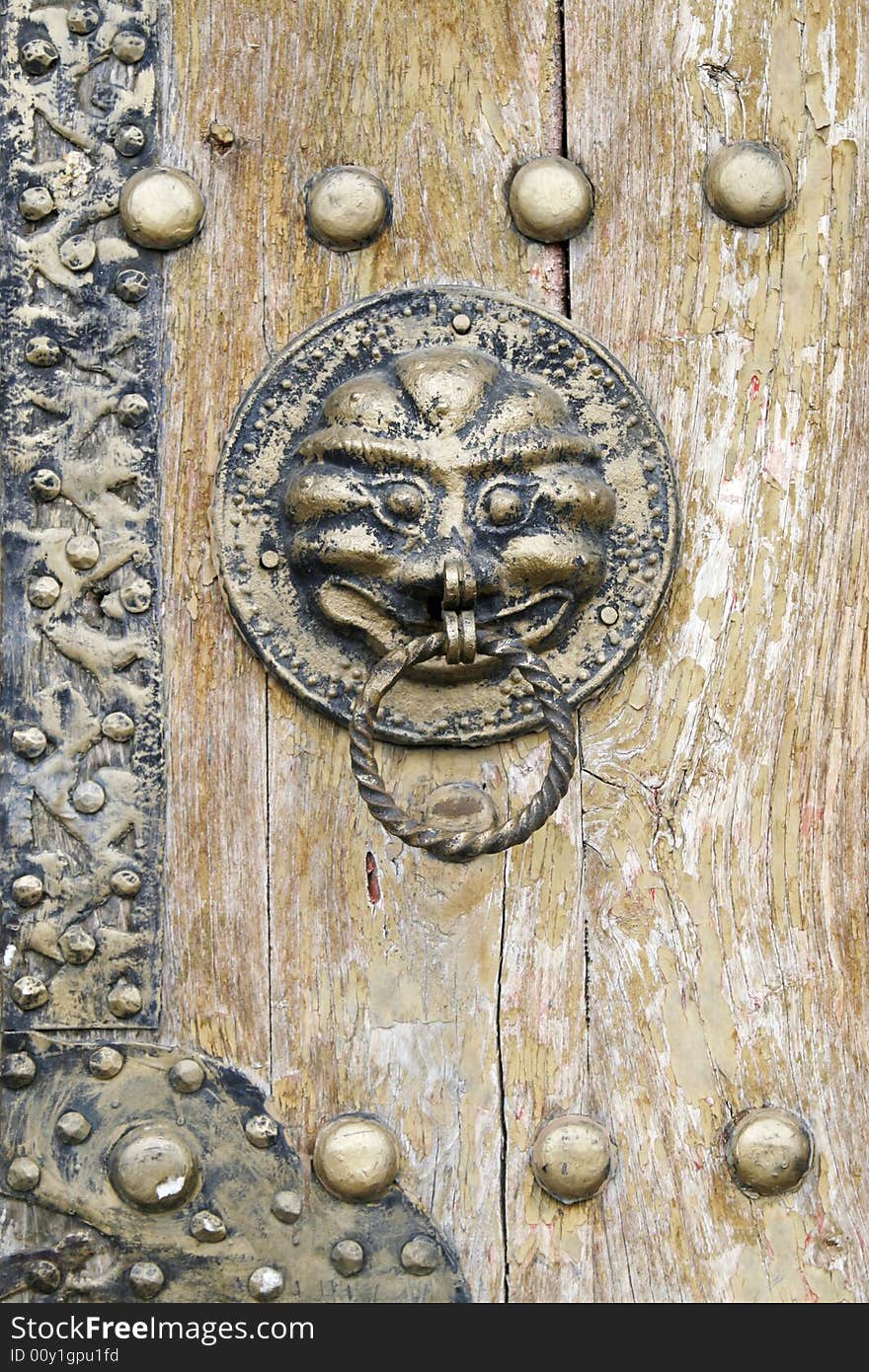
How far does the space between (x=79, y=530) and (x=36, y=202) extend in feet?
0.71

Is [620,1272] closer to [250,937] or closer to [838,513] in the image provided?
[250,937]

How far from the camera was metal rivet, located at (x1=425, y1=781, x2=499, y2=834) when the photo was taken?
1148 millimetres

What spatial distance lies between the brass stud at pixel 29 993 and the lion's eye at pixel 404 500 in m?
0.38

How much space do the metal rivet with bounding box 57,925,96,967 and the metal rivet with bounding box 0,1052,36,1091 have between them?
69mm

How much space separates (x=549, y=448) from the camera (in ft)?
3.73

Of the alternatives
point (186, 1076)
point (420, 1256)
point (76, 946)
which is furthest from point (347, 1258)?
point (76, 946)

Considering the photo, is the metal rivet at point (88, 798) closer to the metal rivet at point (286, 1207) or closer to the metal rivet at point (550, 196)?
the metal rivet at point (286, 1207)

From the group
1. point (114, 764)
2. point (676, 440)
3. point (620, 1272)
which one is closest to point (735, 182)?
point (676, 440)

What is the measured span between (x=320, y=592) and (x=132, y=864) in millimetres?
214

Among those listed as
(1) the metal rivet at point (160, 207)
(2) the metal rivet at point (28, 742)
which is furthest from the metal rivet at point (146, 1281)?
(1) the metal rivet at point (160, 207)

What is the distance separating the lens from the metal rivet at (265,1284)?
1105 millimetres

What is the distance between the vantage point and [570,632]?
1168mm

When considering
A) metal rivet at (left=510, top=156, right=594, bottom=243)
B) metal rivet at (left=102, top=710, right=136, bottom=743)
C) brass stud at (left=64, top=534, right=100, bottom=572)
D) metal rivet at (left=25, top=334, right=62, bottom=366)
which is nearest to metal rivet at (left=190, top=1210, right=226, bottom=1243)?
metal rivet at (left=102, top=710, right=136, bottom=743)

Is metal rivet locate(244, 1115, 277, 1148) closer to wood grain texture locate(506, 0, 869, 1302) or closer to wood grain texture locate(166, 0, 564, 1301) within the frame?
wood grain texture locate(166, 0, 564, 1301)
